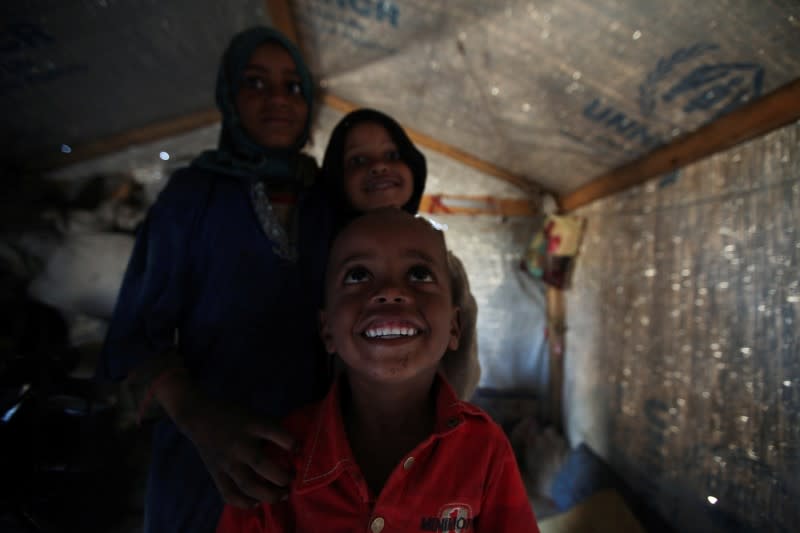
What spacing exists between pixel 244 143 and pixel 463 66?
71 cm

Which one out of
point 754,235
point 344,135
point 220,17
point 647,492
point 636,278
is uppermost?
point 220,17

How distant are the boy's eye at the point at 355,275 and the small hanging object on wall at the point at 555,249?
1.21 meters

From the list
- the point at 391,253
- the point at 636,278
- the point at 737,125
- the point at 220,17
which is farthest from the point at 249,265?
the point at 636,278

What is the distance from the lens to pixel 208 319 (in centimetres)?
60

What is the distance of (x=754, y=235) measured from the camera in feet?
2.49

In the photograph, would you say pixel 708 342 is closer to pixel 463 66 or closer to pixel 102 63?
pixel 463 66

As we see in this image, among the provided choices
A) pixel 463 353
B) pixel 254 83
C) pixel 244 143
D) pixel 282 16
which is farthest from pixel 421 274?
pixel 282 16

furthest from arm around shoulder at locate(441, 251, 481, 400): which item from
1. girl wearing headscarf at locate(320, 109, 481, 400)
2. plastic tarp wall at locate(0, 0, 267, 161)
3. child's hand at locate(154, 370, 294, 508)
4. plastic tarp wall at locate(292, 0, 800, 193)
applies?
plastic tarp wall at locate(0, 0, 267, 161)

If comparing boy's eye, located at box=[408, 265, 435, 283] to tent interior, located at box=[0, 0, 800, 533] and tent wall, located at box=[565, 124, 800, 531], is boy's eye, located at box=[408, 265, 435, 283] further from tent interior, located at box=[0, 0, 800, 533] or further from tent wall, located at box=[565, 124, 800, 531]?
tent wall, located at box=[565, 124, 800, 531]

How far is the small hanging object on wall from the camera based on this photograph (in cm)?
152

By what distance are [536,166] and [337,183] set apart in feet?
3.22

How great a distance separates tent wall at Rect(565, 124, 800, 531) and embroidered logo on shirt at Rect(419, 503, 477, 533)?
50 centimetres

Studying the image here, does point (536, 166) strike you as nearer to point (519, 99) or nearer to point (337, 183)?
point (519, 99)

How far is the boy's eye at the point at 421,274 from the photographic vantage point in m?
0.55
